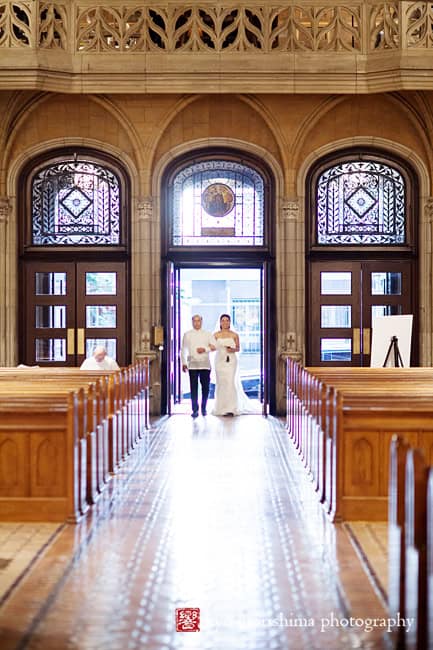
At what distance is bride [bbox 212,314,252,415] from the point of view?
560 inches

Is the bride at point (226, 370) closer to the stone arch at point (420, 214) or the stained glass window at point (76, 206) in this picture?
the stone arch at point (420, 214)

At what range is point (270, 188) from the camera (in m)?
15.0

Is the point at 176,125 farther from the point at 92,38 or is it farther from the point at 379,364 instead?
the point at 379,364

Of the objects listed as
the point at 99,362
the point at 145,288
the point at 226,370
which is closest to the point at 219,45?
the point at 145,288

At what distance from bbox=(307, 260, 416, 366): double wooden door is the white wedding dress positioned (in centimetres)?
148

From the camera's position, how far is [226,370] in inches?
560

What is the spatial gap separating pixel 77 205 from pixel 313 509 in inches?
347

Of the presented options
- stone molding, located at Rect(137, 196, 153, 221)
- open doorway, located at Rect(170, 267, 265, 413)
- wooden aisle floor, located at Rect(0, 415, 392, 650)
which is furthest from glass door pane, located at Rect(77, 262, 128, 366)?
wooden aisle floor, located at Rect(0, 415, 392, 650)

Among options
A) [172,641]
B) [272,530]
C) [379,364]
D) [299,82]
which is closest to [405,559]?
[172,641]

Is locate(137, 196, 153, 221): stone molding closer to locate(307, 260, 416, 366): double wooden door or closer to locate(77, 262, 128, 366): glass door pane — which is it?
locate(77, 262, 128, 366): glass door pane

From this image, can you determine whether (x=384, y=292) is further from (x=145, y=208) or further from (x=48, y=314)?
(x=48, y=314)

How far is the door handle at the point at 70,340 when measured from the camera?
14953 millimetres

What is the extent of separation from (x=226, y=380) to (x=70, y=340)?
2766 millimetres

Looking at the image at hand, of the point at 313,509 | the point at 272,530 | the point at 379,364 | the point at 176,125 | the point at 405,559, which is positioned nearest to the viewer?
the point at 405,559
